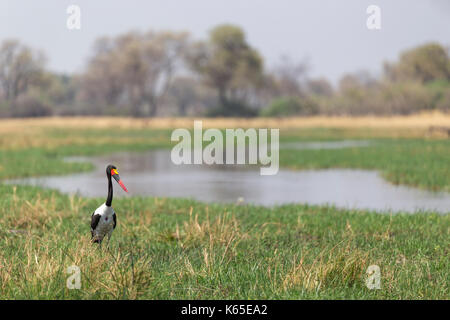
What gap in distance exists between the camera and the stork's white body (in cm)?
709

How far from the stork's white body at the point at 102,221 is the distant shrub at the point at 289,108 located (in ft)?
197

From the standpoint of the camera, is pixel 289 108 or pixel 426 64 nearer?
pixel 289 108

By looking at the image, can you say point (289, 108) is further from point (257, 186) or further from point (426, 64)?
point (257, 186)

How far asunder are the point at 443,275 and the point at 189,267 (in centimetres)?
334

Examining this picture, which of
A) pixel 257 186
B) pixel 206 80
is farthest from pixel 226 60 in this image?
pixel 257 186

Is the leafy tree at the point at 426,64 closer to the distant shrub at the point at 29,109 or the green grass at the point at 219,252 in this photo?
the distant shrub at the point at 29,109

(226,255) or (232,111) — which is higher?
(232,111)

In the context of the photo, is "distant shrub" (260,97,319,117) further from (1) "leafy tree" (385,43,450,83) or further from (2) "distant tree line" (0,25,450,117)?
(1) "leafy tree" (385,43,450,83)

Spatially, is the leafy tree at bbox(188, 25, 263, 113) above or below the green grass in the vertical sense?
above

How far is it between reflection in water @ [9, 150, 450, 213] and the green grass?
217 cm

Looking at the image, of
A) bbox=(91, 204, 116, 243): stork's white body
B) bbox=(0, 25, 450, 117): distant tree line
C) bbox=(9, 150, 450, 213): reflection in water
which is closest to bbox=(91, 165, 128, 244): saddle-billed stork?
bbox=(91, 204, 116, 243): stork's white body

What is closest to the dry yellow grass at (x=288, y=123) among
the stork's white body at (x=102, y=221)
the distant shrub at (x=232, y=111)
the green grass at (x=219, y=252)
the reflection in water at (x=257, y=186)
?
the distant shrub at (x=232, y=111)

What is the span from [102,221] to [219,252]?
5.99 feet

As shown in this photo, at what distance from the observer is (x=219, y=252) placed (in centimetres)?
804
